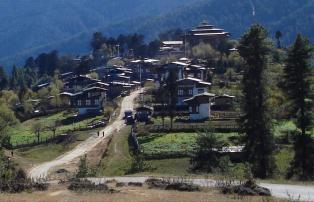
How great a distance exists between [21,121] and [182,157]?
4761 centimetres

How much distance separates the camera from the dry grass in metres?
24.2

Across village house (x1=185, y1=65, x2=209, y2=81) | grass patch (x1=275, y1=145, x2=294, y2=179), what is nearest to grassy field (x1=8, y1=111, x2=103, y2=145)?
village house (x1=185, y1=65, x2=209, y2=81)

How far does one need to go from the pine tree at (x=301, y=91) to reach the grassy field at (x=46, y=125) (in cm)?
4211

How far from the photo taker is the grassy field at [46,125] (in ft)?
253

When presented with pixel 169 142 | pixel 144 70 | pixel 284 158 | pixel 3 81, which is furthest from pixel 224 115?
pixel 3 81

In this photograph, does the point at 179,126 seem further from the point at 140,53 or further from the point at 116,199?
the point at 140,53

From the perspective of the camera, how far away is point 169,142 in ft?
202

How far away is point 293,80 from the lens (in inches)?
1540

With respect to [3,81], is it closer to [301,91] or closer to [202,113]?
[202,113]

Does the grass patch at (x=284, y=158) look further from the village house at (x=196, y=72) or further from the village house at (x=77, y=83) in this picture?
the village house at (x=77, y=83)

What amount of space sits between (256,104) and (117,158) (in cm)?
2172

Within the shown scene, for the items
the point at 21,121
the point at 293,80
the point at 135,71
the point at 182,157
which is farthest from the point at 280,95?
the point at 135,71

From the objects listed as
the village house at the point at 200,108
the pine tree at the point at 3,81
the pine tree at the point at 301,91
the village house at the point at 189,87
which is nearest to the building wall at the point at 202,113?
the village house at the point at 200,108

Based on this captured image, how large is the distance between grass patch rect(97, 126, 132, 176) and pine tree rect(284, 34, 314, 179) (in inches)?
554
